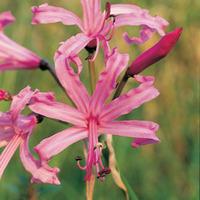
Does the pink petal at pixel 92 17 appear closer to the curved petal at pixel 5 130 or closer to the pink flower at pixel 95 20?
the pink flower at pixel 95 20

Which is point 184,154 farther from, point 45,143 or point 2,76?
point 45,143

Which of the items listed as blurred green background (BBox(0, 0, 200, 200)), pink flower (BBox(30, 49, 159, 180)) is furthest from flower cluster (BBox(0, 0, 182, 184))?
blurred green background (BBox(0, 0, 200, 200))

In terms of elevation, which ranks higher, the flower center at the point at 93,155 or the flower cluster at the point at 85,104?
the flower cluster at the point at 85,104

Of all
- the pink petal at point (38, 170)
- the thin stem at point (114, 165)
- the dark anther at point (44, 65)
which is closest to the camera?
the pink petal at point (38, 170)

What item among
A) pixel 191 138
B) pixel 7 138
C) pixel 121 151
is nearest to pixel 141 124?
pixel 7 138

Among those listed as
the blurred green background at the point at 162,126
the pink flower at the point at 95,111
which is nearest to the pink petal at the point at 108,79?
the pink flower at the point at 95,111

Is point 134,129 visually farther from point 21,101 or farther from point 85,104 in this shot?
point 21,101
